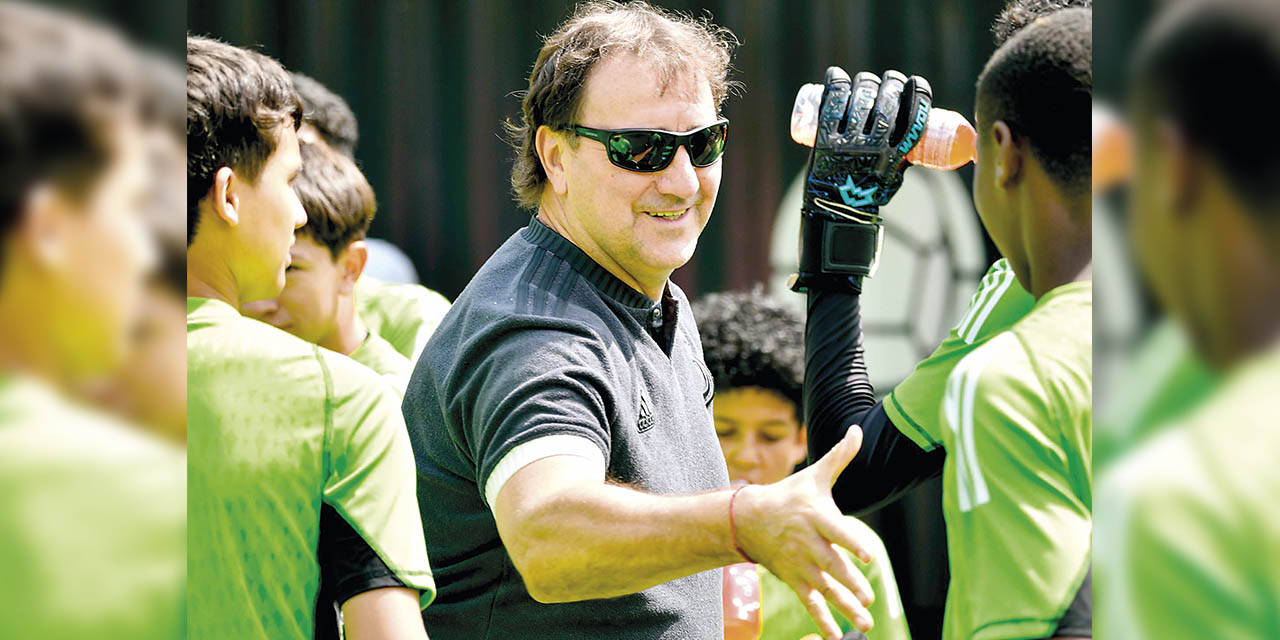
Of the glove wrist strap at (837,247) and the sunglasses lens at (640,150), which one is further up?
the sunglasses lens at (640,150)

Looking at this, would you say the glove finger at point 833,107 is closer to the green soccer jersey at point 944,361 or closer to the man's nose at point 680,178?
the man's nose at point 680,178

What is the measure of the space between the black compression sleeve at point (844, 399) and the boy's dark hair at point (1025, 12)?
0.49 m

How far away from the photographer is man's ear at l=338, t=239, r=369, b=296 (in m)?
2.33

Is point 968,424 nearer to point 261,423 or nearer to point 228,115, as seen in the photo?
point 261,423

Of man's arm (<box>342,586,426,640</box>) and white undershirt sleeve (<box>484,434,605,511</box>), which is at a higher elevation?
Result: white undershirt sleeve (<box>484,434,605,511</box>)

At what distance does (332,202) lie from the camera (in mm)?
2285

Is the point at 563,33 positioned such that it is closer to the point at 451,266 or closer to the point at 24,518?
the point at 24,518

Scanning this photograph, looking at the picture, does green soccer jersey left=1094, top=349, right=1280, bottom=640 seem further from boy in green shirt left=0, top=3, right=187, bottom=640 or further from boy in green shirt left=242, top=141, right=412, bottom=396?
boy in green shirt left=242, top=141, right=412, bottom=396

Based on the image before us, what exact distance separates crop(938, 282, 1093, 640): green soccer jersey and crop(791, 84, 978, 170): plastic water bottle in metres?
0.29

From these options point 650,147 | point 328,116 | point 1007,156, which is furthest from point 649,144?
point 328,116

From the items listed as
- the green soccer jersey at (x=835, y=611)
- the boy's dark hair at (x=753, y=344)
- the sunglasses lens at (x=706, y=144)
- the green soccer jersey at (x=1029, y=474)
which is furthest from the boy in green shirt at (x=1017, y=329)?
the boy's dark hair at (x=753, y=344)

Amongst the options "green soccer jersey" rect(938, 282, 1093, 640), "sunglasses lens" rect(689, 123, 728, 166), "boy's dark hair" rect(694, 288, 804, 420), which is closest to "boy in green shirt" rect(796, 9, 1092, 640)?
"green soccer jersey" rect(938, 282, 1093, 640)

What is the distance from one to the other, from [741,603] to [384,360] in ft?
2.98

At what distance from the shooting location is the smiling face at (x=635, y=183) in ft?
6.13
